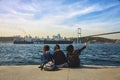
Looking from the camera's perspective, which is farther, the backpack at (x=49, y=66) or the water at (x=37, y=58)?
the water at (x=37, y=58)

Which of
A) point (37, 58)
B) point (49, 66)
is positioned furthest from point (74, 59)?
point (37, 58)

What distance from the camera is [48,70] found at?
10.7 m

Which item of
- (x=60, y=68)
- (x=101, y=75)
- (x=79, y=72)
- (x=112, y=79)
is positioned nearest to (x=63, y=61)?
(x=60, y=68)

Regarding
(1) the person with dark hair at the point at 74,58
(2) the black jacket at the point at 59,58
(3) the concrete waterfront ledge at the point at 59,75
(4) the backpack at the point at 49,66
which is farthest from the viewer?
(1) the person with dark hair at the point at 74,58

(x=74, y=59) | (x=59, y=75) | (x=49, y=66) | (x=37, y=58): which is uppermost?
(x=74, y=59)

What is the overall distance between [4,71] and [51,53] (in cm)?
200

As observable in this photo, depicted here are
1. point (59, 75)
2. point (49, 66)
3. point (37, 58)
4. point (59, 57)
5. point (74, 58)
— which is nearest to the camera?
point (59, 75)

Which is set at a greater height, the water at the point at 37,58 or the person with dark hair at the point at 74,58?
the person with dark hair at the point at 74,58

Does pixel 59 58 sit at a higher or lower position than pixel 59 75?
higher

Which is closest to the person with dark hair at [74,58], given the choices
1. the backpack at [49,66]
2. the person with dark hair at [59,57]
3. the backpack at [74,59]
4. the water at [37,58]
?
the backpack at [74,59]

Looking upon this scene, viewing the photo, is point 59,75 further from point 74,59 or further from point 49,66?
point 74,59

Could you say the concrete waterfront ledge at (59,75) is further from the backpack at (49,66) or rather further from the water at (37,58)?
the water at (37,58)

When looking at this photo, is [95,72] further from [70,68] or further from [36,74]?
[36,74]

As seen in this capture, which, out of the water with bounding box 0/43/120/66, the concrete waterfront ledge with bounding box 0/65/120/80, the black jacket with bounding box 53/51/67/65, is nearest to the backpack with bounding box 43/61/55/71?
the concrete waterfront ledge with bounding box 0/65/120/80
